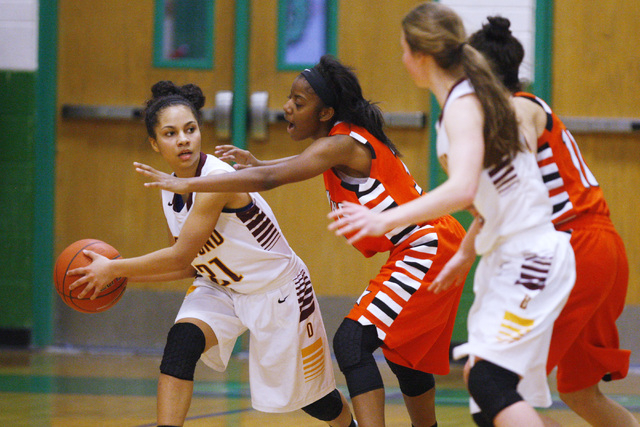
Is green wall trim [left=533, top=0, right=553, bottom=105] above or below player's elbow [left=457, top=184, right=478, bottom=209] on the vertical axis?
above

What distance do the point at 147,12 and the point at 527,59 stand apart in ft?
8.74

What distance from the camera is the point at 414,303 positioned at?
3016mm

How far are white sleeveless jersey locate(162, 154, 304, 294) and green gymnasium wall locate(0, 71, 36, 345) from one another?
306 centimetres

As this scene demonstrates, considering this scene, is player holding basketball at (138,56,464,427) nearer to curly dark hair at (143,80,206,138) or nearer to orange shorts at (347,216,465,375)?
orange shorts at (347,216,465,375)

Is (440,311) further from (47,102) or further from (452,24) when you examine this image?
(47,102)

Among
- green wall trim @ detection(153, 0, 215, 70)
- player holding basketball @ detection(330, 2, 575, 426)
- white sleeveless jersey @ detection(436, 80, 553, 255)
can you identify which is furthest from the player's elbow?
green wall trim @ detection(153, 0, 215, 70)

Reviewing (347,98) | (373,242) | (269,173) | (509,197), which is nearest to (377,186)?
(373,242)

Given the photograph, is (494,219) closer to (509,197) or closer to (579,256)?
(509,197)

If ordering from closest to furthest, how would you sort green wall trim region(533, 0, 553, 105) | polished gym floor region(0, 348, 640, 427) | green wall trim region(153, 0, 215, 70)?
polished gym floor region(0, 348, 640, 427)
green wall trim region(533, 0, 553, 105)
green wall trim region(153, 0, 215, 70)

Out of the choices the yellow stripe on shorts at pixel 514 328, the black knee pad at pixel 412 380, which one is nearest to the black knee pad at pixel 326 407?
the black knee pad at pixel 412 380

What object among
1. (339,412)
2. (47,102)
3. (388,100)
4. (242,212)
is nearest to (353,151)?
(242,212)

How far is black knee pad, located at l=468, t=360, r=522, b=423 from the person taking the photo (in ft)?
7.37

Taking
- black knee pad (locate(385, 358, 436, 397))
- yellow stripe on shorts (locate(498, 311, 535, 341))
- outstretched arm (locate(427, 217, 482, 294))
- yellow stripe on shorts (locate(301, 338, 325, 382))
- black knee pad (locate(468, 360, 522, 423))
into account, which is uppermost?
outstretched arm (locate(427, 217, 482, 294))

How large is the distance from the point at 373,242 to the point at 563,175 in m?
0.87
